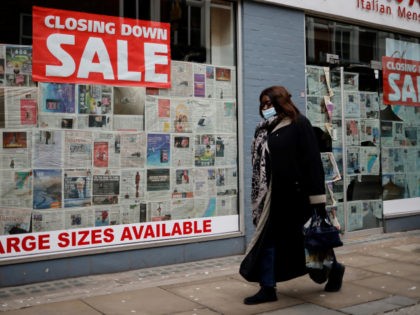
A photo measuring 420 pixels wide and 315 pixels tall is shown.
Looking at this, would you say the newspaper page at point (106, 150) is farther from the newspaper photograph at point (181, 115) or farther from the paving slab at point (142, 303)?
the paving slab at point (142, 303)

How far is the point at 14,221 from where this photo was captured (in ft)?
19.4

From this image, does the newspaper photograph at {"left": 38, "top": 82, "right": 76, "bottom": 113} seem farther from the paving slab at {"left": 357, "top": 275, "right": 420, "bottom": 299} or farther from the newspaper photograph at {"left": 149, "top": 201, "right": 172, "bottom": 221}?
the paving slab at {"left": 357, "top": 275, "right": 420, "bottom": 299}

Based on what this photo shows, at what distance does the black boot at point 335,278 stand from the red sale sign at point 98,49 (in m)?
3.07

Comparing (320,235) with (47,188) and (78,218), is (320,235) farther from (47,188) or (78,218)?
(47,188)

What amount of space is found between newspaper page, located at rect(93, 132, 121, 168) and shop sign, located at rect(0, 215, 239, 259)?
2.48ft

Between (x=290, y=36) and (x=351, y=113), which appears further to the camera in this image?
(x=351, y=113)

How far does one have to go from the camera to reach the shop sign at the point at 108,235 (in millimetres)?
5930

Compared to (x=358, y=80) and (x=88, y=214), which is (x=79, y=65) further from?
(x=358, y=80)

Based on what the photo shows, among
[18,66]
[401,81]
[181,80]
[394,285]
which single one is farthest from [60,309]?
[401,81]

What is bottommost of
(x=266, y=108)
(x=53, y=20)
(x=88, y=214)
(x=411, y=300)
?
(x=411, y=300)

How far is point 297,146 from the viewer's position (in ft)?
16.7

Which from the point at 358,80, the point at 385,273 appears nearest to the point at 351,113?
the point at 358,80

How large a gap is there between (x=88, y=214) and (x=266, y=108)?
252 cm

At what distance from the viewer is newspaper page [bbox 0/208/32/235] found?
19.2ft
